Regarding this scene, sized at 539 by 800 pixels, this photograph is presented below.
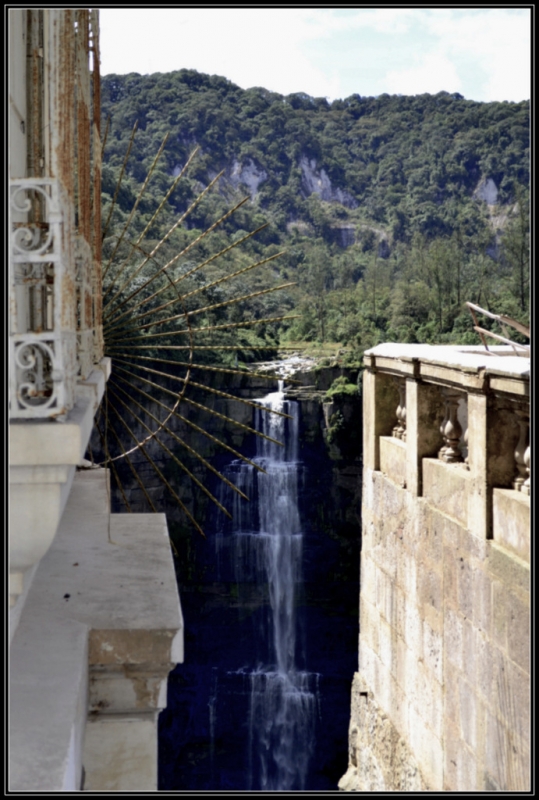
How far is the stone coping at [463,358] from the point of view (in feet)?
11.5

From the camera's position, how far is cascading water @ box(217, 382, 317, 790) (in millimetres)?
26312

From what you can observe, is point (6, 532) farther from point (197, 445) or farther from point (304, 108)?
point (304, 108)

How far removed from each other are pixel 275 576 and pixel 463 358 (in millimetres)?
26785

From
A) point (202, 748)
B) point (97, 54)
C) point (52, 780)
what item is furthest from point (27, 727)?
point (202, 748)

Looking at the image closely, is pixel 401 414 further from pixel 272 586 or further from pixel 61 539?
pixel 272 586

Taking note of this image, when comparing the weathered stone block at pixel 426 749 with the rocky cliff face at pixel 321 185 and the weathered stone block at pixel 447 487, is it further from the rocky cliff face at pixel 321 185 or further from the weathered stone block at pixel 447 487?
the rocky cliff face at pixel 321 185

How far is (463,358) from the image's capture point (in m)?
4.07

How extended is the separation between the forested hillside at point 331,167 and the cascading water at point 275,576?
1734 centimetres

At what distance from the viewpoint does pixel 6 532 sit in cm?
233

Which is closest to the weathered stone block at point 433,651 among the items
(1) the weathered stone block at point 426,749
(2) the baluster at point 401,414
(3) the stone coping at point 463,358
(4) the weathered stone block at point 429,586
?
(4) the weathered stone block at point 429,586

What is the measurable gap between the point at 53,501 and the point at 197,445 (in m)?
27.9

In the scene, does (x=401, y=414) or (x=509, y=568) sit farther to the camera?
(x=401, y=414)

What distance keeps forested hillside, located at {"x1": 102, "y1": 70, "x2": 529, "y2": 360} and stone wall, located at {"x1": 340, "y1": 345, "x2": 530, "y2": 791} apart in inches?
1637

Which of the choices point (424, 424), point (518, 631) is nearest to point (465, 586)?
point (518, 631)
